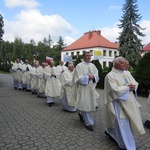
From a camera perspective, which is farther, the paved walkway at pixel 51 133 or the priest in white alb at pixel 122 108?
the paved walkway at pixel 51 133

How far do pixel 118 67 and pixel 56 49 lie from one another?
70143mm

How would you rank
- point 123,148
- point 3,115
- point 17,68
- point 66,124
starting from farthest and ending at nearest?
point 17,68
point 3,115
point 66,124
point 123,148

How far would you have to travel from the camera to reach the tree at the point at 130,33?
3303 centimetres

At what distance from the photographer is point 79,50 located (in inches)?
2089

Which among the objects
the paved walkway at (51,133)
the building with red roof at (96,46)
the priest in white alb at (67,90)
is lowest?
the paved walkway at (51,133)

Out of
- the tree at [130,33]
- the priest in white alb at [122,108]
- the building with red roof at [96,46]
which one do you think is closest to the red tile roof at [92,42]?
the building with red roof at [96,46]

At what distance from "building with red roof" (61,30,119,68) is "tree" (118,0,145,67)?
1417 centimetres

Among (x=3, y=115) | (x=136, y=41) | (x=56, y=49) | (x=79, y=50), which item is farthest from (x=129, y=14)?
(x=56, y=49)

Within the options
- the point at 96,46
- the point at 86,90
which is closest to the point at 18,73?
the point at 86,90

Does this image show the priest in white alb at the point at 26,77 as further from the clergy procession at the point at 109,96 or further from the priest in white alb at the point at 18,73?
the clergy procession at the point at 109,96

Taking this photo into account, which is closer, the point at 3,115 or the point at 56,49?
the point at 3,115

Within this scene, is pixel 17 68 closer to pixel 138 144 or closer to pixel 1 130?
pixel 1 130

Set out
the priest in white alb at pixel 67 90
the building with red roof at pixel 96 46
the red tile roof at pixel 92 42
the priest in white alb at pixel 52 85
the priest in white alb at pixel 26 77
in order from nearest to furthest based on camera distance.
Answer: the priest in white alb at pixel 67 90, the priest in white alb at pixel 52 85, the priest in white alb at pixel 26 77, the building with red roof at pixel 96 46, the red tile roof at pixel 92 42

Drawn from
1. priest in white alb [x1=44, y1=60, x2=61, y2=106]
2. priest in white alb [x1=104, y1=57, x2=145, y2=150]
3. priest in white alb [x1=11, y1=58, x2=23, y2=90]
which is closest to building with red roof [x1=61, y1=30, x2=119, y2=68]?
priest in white alb [x1=11, y1=58, x2=23, y2=90]
